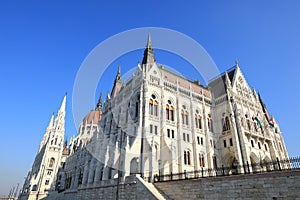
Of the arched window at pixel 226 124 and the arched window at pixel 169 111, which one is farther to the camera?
the arched window at pixel 226 124

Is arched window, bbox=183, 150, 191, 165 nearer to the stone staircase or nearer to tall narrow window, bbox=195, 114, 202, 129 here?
tall narrow window, bbox=195, 114, 202, 129

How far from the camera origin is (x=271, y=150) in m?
37.5

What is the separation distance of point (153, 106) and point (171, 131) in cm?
505

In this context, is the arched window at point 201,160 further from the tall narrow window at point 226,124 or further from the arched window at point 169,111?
the tall narrow window at point 226,124

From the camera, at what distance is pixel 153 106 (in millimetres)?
30641

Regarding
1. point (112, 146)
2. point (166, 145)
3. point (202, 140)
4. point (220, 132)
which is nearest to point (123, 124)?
point (112, 146)

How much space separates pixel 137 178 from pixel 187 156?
12.4 m

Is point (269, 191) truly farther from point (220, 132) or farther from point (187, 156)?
point (220, 132)

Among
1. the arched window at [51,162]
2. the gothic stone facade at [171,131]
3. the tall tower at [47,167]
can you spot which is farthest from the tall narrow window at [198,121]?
the arched window at [51,162]

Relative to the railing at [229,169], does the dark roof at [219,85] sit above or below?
above

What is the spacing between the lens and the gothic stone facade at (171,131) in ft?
85.6

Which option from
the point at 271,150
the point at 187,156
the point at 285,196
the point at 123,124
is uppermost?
the point at 123,124

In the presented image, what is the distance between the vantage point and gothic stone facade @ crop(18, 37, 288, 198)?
26094 mm

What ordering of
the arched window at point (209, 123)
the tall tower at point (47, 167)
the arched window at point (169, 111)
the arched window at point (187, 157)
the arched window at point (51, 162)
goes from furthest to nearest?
1. the arched window at point (51, 162)
2. the tall tower at point (47, 167)
3. the arched window at point (209, 123)
4. the arched window at point (169, 111)
5. the arched window at point (187, 157)
